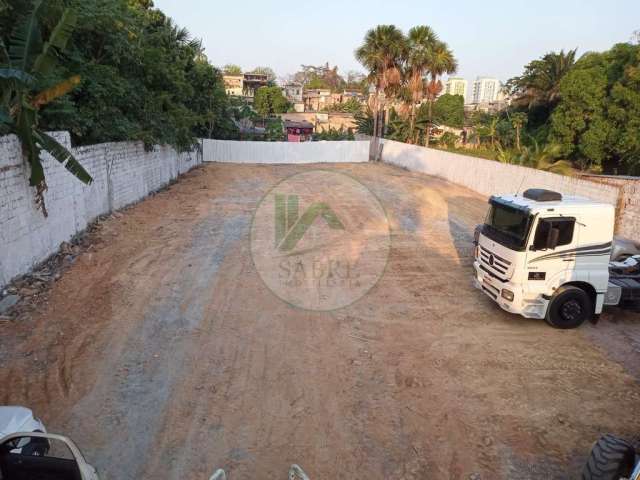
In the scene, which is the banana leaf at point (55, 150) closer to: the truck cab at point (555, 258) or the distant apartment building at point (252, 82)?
the truck cab at point (555, 258)

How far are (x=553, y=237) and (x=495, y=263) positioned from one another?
3.68 ft

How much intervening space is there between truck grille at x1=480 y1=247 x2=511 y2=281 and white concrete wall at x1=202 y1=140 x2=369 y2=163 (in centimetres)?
2779

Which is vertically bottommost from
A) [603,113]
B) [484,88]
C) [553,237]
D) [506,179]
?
[506,179]

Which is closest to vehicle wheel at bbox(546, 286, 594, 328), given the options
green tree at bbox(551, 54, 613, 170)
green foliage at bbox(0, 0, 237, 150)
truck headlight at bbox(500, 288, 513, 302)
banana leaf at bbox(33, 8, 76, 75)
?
truck headlight at bbox(500, 288, 513, 302)

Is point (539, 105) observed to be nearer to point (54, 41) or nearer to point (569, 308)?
point (569, 308)

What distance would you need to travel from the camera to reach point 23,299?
26.7ft

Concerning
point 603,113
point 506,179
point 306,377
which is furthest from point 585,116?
point 306,377

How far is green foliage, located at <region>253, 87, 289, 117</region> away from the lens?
2269 inches

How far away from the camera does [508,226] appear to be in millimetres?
8172

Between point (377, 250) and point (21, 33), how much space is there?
9.31 m

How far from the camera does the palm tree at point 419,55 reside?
121ft

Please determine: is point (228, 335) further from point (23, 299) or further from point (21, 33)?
point (21, 33)

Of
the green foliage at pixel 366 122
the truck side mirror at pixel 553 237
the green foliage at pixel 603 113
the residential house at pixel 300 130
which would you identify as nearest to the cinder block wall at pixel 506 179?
the green foliage at pixel 366 122

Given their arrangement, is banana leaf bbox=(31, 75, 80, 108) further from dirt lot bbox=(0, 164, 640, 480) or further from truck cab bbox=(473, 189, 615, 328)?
truck cab bbox=(473, 189, 615, 328)
